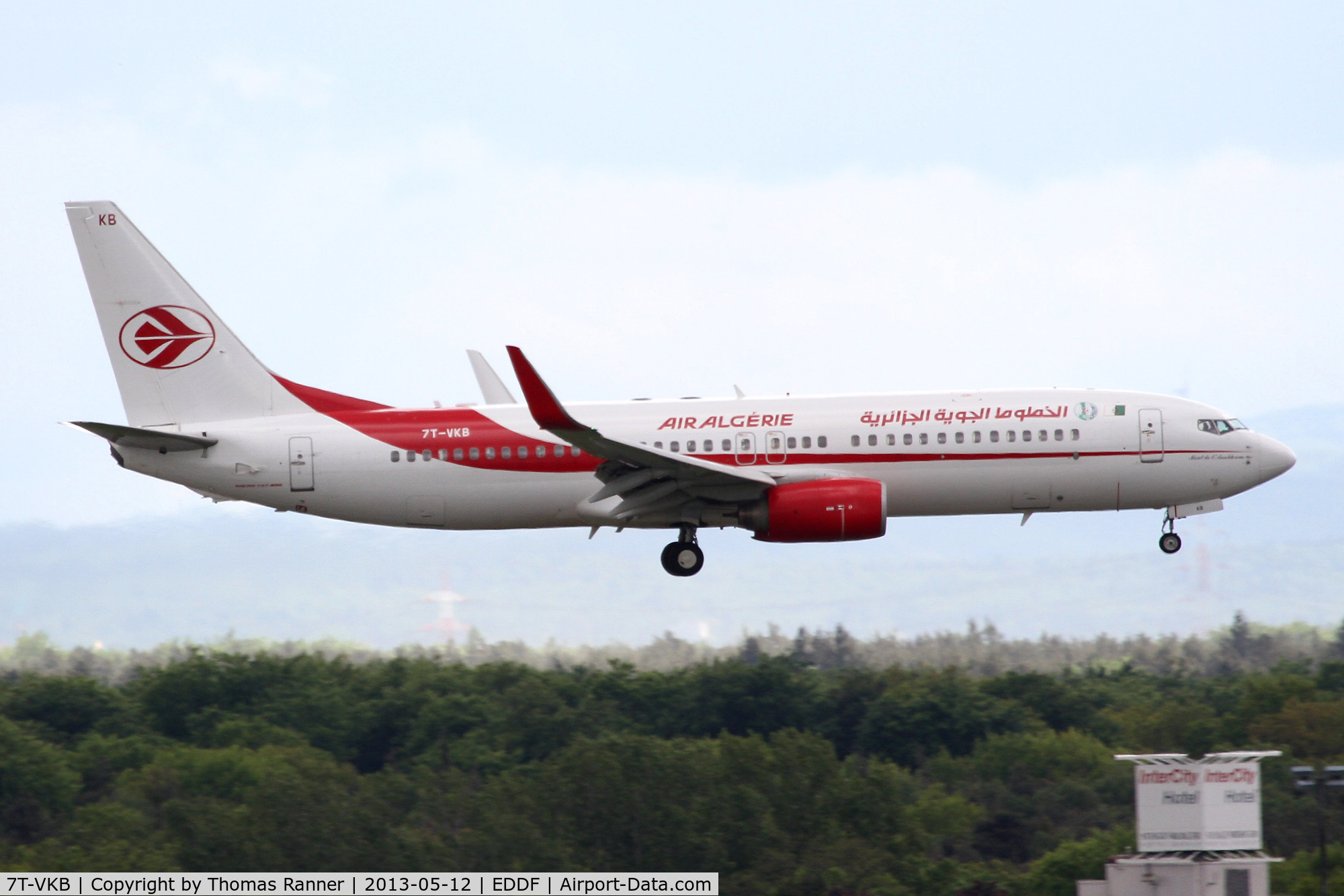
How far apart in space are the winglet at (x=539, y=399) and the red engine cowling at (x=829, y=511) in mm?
5381

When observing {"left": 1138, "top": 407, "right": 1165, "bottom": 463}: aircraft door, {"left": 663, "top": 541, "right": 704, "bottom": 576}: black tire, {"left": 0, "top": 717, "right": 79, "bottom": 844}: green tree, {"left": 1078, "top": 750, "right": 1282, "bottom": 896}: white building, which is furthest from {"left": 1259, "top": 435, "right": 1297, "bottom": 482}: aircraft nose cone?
{"left": 0, "top": 717, "right": 79, "bottom": 844}: green tree

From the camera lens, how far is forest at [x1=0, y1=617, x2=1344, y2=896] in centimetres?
7625

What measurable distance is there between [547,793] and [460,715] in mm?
24223

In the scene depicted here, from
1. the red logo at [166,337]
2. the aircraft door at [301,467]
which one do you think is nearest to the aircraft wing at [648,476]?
the aircraft door at [301,467]

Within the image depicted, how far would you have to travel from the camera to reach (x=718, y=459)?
123 feet

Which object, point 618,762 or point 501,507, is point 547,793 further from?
point 501,507

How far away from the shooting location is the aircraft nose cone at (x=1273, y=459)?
3875 centimetres

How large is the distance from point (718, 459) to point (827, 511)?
312 cm

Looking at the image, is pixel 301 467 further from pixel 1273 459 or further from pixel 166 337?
pixel 1273 459

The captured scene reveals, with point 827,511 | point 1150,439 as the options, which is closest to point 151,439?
point 827,511

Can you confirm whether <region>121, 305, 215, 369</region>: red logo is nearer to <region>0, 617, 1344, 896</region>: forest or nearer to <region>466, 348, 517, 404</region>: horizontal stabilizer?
<region>466, 348, 517, 404</region>: horizontal stabilizer

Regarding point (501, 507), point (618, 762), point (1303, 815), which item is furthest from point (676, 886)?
point (1303, 815)

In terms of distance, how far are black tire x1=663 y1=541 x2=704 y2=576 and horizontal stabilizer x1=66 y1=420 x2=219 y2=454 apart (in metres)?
11.6

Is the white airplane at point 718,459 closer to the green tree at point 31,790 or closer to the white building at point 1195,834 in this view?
the white building at point 1195,834
